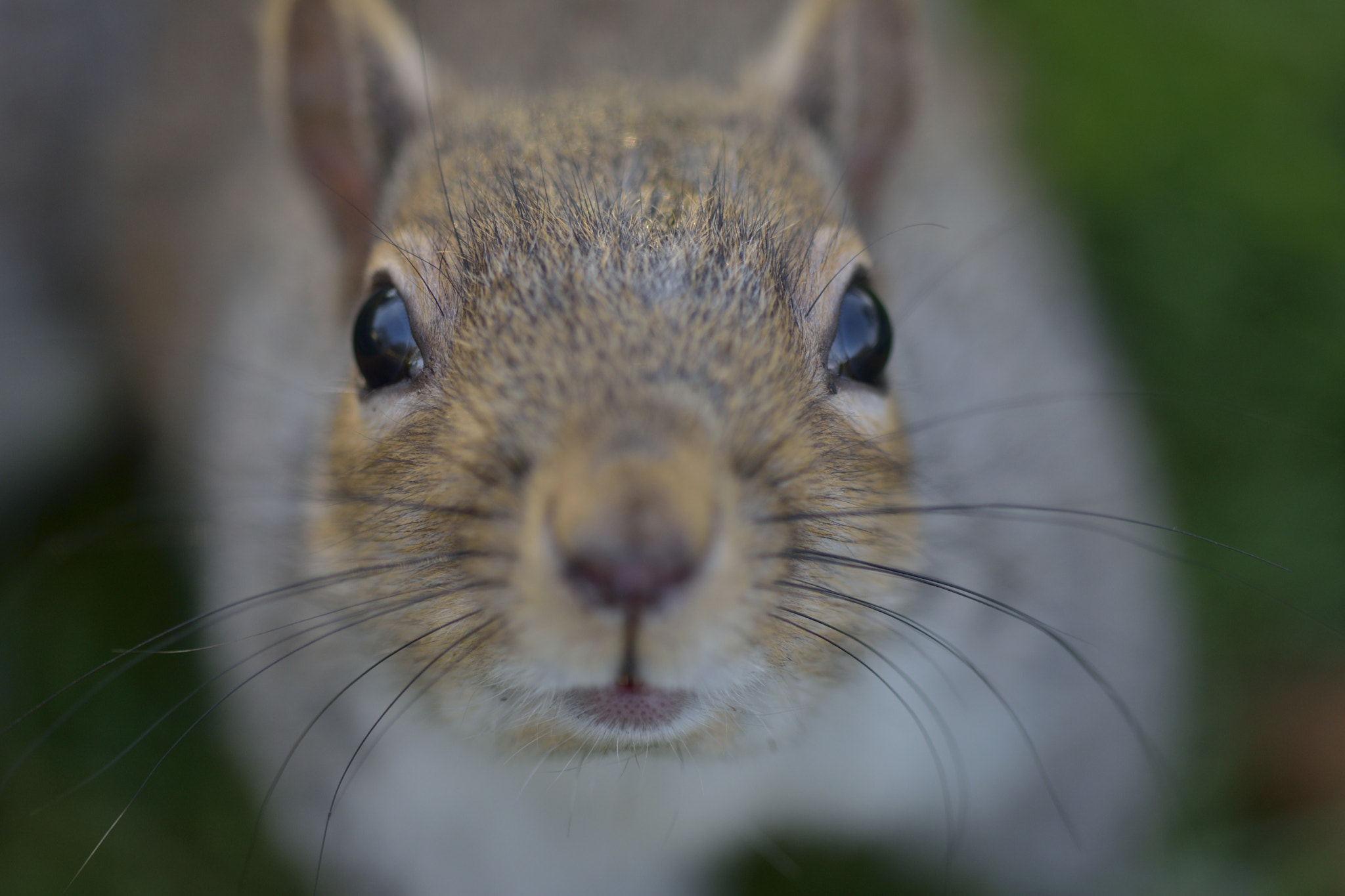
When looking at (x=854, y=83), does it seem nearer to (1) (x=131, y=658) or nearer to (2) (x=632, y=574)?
(2) (x=632, y=574)

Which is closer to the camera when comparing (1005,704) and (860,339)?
(860,339)

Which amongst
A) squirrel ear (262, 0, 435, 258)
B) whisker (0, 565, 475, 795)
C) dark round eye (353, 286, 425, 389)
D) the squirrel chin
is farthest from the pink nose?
squirrel ear (262, 0, 435, 258)

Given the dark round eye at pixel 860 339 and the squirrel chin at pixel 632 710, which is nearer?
the squirrel chin at pixel 632 710

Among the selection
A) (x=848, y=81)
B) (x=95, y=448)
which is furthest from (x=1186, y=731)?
(x=95, y=448)

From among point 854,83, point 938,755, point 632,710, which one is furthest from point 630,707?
point 854,83

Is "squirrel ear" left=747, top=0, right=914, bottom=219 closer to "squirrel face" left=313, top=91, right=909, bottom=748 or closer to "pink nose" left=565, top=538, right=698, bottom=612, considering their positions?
"squirrel face" left=313, top=91, right=909, bottom=748

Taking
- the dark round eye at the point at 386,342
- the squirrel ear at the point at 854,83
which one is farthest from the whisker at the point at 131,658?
the squirrel ear at the point at 854,83

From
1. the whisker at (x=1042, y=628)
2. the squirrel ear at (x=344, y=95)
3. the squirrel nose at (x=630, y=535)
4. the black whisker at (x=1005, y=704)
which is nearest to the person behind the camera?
the squirrel nose at (x=630, y=535)

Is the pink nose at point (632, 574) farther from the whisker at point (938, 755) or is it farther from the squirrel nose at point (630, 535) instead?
the whisker at point (938, 755)
